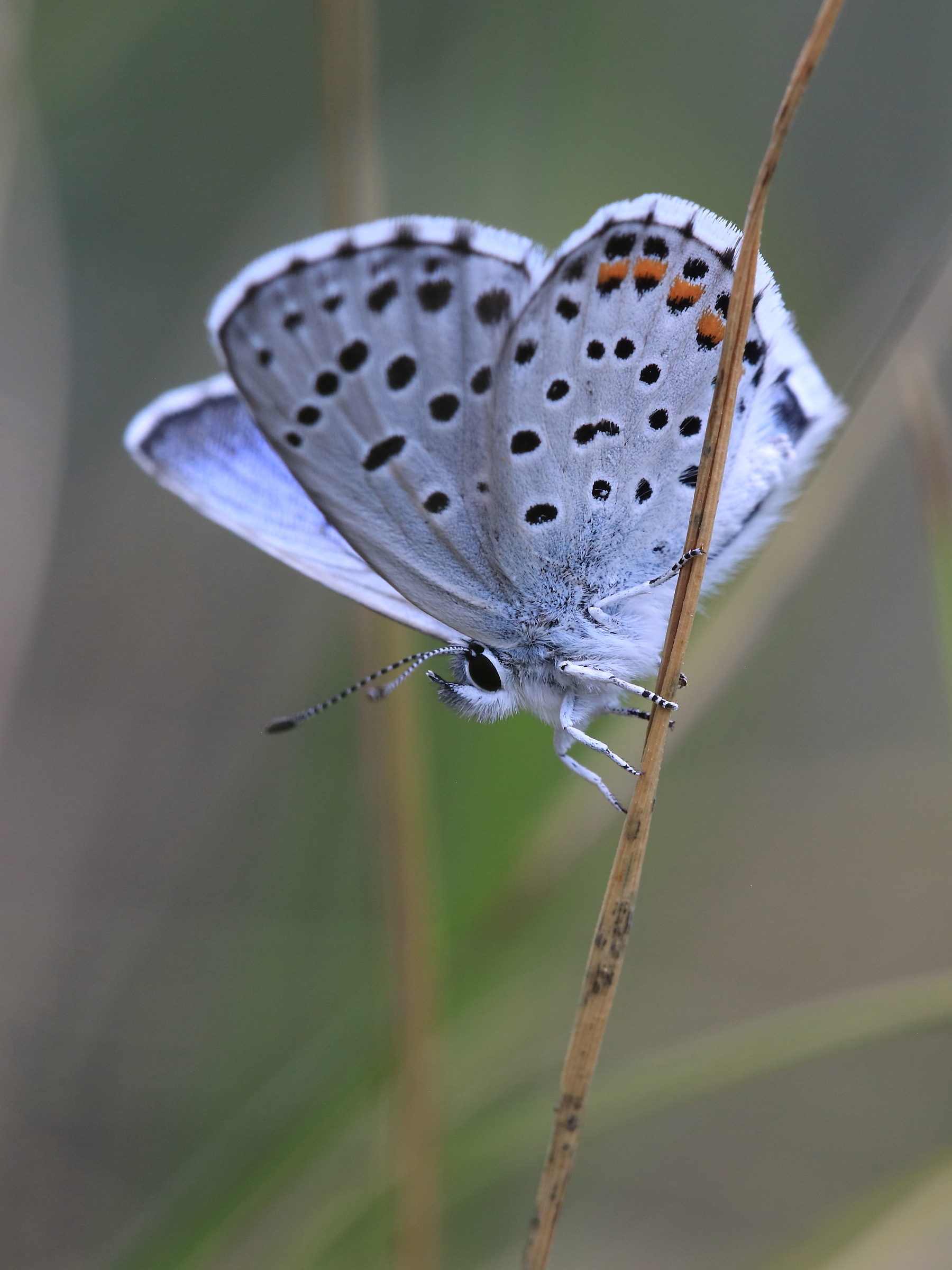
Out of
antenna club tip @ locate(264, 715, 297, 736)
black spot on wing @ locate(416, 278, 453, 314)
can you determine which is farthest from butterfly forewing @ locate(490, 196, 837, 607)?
antenna club tip @ locate(264, 715, 297, 736)

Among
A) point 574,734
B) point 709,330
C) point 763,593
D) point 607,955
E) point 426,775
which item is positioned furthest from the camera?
point 426,775

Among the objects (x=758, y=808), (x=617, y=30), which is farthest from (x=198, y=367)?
(x=758, y=808)

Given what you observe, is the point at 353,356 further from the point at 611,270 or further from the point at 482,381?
the point at 611,270

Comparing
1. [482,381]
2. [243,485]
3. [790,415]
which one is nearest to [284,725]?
[243,485]

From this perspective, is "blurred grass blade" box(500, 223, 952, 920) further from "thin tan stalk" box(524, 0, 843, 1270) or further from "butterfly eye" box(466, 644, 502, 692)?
"thin tan stalk" box(524, 0, 843, 1270)

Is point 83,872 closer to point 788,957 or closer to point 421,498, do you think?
point 421,498

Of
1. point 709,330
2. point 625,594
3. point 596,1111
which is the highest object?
point 709,330
